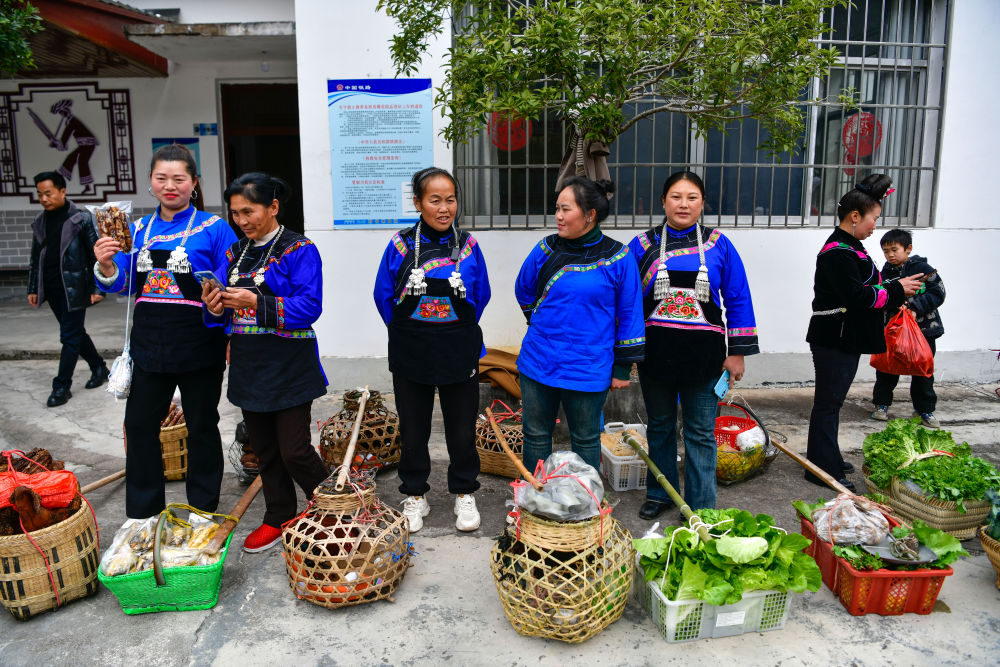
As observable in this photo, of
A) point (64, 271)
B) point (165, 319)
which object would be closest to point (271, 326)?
point (165, 319)

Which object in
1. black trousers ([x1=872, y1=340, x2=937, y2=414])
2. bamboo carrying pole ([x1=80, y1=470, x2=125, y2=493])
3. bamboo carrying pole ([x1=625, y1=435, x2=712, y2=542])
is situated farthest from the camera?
black trousers ([x1=872, y1=340, x2=937, y2=414])

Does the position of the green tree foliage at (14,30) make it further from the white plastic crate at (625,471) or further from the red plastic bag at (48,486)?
the white plastic crate at (625,471)

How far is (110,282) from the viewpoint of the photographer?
306cm

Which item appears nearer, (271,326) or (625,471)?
(271,326)

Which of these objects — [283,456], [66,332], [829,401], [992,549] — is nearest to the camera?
[992,549]

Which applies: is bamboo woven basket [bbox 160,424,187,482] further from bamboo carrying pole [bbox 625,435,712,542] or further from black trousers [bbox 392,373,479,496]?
bamboo carrying pole [bbox 625,435,712,542]

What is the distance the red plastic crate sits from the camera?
266 cm

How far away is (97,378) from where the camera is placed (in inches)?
229

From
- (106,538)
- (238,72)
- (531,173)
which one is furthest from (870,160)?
(238,72)

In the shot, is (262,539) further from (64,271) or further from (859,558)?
(64,271)

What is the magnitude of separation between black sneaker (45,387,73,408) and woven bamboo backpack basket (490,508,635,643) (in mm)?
4396

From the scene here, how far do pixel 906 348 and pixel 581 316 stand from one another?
2.86 meters

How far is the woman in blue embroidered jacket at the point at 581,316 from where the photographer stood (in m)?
3.04

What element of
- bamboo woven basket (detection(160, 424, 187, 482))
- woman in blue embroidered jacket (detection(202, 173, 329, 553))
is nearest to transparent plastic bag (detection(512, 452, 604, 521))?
woman in blue embroidered jacket (detection(202, 173, 329, 553))
